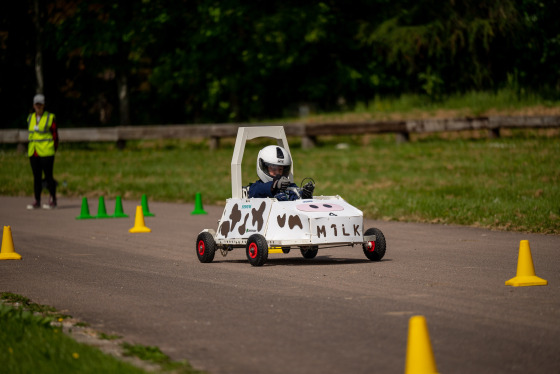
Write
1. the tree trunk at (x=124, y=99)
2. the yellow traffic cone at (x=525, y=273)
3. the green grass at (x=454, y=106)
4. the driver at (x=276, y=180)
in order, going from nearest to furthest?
the yellow traffic cone at (x=525, y=273)
the driver at (x=276, y=180)
the green grass at (x=454, y=106)
the tree trunk at (x=124, y=99)

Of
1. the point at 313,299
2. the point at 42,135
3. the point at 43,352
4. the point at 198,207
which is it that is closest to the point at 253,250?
the point at 313,299

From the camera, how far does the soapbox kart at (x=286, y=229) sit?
470 inches

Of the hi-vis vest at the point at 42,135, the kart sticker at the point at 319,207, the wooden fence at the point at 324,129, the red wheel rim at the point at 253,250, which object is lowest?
the red wheel rim at the point at 253,250

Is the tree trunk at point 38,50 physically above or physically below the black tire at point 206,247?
above

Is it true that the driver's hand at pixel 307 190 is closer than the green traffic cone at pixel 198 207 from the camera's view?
Yes

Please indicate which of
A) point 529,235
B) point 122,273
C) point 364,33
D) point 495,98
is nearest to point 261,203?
point 122,273

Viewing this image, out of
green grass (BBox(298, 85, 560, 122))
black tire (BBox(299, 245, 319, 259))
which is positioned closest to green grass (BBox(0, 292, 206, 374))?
black tire (BBox(299, 245, 319, 259))

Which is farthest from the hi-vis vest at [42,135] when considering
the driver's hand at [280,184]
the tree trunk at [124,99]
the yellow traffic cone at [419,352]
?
the tree trunk at [124,99]

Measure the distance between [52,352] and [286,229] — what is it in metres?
5.28

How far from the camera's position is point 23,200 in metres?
24.6

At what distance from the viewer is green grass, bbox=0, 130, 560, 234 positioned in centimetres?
1877

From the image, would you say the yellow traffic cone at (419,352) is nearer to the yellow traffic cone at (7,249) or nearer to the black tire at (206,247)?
the black tire at (206,247)

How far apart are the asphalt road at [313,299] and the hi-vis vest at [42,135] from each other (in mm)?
6063

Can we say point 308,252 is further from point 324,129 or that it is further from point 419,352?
point 324,129
